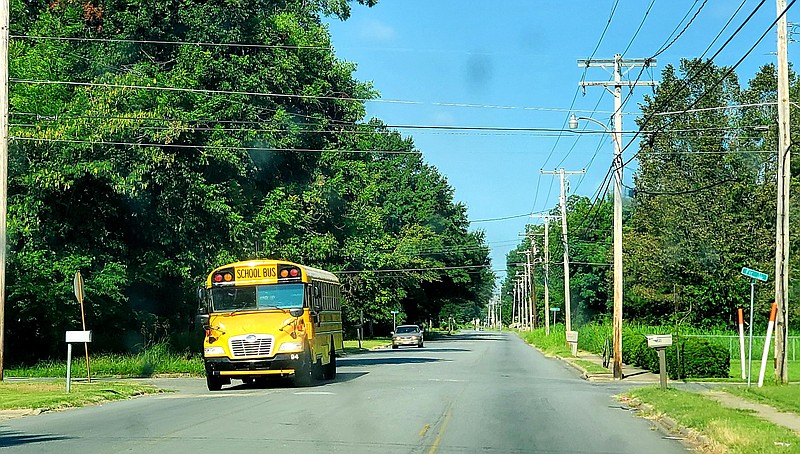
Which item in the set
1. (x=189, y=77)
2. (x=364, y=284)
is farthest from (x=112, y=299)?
(x=364, y=284)


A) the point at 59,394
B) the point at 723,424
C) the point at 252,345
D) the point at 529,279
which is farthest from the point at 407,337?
the point at 529,279

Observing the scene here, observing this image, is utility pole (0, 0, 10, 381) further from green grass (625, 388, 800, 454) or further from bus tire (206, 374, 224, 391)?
green grass (625, 388, 800, 454)

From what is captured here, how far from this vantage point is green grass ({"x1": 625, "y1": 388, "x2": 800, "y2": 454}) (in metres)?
12.8

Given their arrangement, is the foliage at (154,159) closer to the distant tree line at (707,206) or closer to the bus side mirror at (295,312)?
the bus side mirror at (295,312)

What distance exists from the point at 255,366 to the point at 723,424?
14.0m

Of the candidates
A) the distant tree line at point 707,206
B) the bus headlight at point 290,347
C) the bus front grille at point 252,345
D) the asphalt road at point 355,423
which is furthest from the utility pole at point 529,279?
the asphalt road at point 355,423

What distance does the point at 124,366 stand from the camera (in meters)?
34.8

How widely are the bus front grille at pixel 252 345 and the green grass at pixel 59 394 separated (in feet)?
7.67

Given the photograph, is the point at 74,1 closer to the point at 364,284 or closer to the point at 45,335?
the point at 45,335

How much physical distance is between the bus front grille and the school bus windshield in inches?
39.6

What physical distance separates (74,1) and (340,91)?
616 inches

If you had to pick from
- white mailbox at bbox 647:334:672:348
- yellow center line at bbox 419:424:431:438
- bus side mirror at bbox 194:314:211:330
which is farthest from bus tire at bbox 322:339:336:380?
yellow center line at bbox 419:424:431:438

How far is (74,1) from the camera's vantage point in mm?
38594

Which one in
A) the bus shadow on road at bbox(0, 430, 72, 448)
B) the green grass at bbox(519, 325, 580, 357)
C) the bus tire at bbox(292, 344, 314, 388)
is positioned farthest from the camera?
the green grass at bbox(519, 325, 580, 357)
